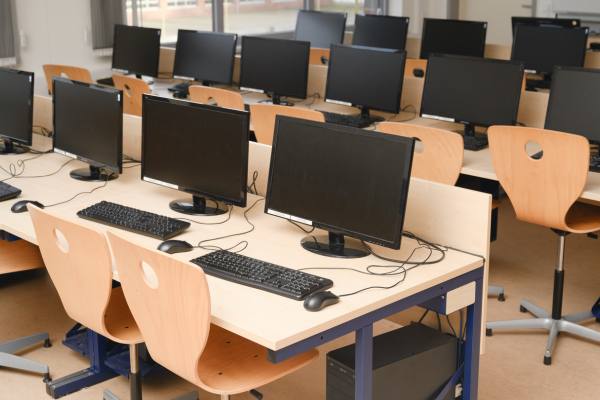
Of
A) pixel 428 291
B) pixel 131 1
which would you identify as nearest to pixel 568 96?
pixel 428 291

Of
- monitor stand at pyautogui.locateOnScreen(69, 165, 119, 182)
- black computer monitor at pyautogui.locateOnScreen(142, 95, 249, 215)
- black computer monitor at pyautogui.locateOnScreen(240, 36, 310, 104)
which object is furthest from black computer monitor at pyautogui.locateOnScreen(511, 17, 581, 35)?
black computer monitor at pyautogui.locateOnScreen(142, 95, 249, 215)

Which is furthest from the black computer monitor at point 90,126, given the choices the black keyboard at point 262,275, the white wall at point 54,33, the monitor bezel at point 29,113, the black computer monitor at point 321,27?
the black computer monitor at point 321,27

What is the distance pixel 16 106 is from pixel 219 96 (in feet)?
4.02

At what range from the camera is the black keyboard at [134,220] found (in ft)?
10.1

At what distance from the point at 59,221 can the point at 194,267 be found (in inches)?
25.7

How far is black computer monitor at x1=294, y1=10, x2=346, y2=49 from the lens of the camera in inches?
285

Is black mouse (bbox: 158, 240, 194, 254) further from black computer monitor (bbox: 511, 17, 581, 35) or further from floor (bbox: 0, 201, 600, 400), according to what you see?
black computer monitor (bbox: 511, 17, 581, 35)

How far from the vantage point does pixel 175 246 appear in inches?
114

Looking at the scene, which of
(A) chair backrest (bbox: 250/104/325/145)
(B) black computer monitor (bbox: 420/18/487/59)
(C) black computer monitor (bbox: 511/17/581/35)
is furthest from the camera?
(B) black computer monitor (bbox: 420/18/487/59)

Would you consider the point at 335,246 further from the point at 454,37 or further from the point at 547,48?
the point at 454,37

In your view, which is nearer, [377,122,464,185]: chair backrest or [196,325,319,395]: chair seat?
[196,325,319,395]: chair seat

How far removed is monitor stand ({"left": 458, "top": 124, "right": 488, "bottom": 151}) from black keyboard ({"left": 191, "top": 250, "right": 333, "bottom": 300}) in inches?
76.5

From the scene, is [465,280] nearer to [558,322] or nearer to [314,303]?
[314,303]

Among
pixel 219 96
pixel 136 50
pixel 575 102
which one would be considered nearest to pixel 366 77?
pixel 219 96
